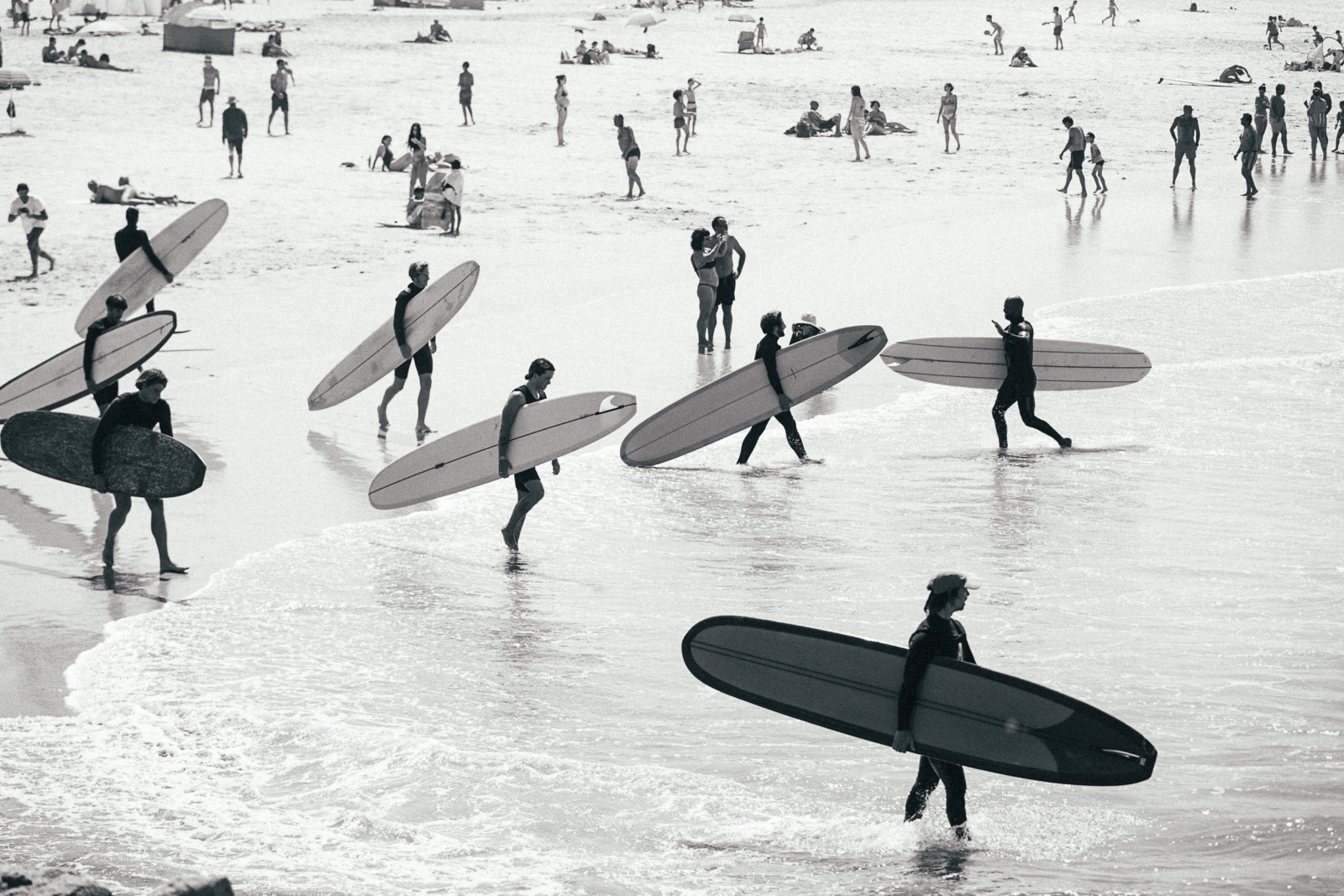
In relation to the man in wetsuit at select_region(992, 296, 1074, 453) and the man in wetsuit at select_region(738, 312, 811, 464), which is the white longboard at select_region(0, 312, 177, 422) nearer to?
the man in wetsuit at select_region(738, 312, 811, 464)

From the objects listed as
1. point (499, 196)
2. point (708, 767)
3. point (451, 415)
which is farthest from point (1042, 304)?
point (708, 767)

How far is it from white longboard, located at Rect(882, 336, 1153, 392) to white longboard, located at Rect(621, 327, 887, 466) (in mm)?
1494

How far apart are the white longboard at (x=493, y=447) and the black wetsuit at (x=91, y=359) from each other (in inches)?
105

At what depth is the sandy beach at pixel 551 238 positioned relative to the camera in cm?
1064

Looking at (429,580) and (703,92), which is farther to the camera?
(703,92)

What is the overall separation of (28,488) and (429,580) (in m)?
3.74

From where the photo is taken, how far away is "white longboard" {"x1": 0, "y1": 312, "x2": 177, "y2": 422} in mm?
11719

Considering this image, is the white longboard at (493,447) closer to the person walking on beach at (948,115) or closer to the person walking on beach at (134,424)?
the person walking on beach at (134,424)

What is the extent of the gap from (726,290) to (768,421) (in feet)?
11.6

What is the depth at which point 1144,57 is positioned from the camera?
146 feet

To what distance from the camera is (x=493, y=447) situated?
33.8 feet

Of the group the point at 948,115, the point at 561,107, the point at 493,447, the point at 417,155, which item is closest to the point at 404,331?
the point at 493,447

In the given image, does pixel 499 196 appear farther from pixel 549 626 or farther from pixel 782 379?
pixel 549 626

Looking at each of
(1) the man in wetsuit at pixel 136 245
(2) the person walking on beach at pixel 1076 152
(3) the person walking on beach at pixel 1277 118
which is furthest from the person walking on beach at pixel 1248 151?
(1) the man in wetsuit at pixel 136 245
